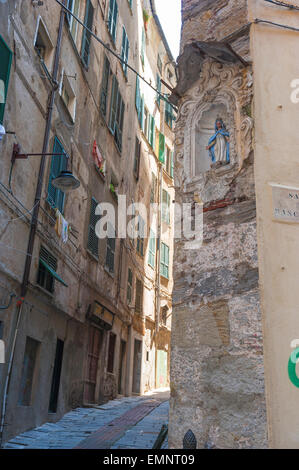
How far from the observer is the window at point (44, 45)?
9.59 metres

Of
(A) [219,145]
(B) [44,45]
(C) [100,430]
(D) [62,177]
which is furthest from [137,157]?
(A) [219,145]

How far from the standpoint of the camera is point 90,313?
41.2 feet

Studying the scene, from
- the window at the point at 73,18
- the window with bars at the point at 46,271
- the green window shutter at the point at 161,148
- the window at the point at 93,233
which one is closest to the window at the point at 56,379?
the window with bars at the point at 46,271

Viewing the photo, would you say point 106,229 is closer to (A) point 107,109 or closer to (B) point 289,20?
(A) point 107,109

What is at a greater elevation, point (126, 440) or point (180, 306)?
point (180, 306)

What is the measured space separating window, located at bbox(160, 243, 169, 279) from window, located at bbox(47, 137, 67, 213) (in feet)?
39.1

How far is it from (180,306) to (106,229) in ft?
28.6

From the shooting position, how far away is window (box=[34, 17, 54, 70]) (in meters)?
9.59

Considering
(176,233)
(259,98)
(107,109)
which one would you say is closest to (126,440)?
(176,233)

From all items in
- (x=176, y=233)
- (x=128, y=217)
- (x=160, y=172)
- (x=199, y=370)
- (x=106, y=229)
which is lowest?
(x=199, y=370)

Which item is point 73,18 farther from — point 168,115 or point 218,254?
point 168,115

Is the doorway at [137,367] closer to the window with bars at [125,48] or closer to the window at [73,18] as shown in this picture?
the window with bars at [125,48]

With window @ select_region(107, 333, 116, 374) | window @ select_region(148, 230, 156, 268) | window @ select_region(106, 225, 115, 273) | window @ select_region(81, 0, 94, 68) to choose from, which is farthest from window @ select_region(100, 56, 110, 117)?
window @ select_region(148, 230, 156, 268)

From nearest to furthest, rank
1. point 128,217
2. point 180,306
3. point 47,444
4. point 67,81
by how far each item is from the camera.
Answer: point 180,306, point 47,444, point 67,81, point 128,217
